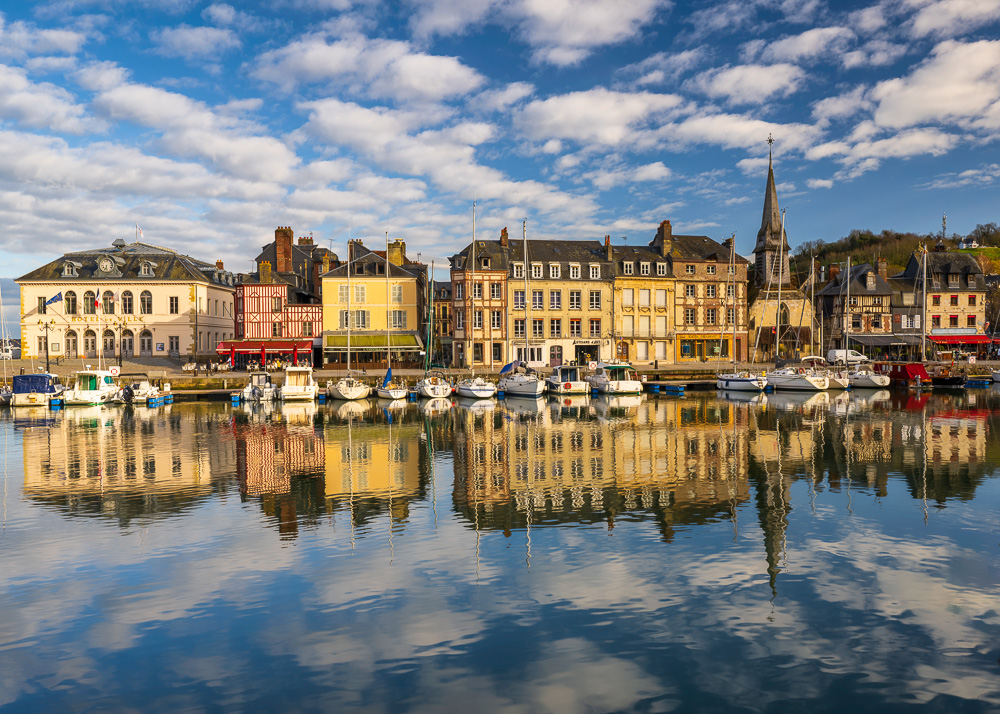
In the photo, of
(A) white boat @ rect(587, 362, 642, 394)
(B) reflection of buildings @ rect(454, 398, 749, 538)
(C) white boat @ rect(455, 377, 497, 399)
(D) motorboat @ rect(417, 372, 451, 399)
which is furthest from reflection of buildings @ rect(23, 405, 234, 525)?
(A) white boat @ rect(587, 362, 642, 394)

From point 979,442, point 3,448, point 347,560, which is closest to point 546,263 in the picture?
point 979,442

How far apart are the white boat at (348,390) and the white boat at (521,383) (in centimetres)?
1007

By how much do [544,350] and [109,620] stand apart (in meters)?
→ 49.9

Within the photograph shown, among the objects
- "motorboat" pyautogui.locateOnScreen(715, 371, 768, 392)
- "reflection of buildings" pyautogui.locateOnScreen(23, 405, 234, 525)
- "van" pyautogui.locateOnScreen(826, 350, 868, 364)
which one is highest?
"van" pyautogui.locateOnScreen(826, 350, 868, 364)

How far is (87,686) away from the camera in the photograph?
7840 mm

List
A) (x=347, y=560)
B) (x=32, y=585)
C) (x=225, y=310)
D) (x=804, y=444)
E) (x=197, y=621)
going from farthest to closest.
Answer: (x=225, y=310) < (x=804, y=444) < (x=347, y=560) < (x=32, y=585) < (x=197, y=621)

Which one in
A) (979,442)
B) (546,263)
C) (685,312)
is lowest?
(979,442)

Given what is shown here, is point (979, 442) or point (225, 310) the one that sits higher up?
point (225, 310)

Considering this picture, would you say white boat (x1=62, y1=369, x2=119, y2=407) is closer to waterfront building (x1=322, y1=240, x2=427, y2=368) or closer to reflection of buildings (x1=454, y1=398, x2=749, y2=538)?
waterfront building (x1=322, y1=240, x2=427, y2=368)

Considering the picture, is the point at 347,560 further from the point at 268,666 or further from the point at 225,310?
the point at 225,310

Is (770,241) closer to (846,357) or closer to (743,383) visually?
(846,357)

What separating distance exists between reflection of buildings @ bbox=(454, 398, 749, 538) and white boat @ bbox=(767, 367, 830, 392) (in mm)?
16094

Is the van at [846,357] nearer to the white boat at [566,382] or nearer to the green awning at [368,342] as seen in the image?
the white boat at [566,382]

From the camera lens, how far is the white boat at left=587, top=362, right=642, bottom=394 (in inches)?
1826
